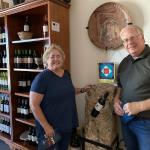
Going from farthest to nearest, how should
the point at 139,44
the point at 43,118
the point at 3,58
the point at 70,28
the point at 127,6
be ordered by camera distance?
the point at 3,58 < the point at 70,28 < the point at 127,6 < the point at 43,118 < the point at 139,44

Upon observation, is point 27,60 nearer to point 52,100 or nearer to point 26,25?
point 26,25

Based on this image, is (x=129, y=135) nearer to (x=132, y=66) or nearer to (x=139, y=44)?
(x=132, y=66)

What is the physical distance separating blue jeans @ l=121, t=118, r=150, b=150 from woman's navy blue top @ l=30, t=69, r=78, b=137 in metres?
0.45

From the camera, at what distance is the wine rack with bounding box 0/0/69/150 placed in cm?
199

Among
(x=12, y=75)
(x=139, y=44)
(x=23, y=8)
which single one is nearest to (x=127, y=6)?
(x=139, y=44)

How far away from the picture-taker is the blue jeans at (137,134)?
50.3 inches

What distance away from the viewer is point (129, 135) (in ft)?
4.74

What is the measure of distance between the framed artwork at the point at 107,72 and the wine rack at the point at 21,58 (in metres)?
0.39

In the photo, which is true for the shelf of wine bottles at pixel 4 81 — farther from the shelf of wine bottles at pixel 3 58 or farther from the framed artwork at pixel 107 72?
the framed artwork at pixel 107 72

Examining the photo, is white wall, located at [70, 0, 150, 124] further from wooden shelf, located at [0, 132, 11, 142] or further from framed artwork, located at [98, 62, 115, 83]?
wooden shelf, located at [0, 132, 11, 142]

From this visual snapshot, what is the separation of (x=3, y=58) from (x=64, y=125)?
135cm

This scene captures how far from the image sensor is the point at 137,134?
1354mm

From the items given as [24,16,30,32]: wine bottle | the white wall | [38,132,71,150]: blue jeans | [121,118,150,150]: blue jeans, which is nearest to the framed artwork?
the white wall

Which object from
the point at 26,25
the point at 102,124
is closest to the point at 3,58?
the point at 26,25
